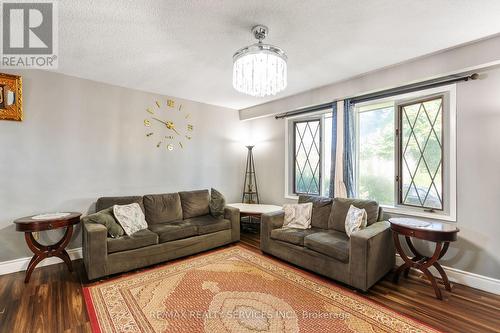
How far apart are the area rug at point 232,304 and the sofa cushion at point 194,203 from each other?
1101mm

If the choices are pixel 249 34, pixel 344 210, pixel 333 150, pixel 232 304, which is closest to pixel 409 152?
pixel 333 150

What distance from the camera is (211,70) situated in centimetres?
311

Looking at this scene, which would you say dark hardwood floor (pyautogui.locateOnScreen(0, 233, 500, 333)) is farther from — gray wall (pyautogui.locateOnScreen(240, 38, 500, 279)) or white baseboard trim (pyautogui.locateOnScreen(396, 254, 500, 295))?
gray wall (pyautogui.locateOnScreen(240, 38, 500, 279))

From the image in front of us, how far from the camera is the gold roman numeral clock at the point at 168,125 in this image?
13.3 ft

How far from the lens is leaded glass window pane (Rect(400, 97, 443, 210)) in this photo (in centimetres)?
291

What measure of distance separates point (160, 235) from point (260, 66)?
2.51m

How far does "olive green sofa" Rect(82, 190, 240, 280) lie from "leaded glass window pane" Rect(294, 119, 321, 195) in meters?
1.47

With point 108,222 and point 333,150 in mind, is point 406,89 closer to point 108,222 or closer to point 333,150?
point 333,150

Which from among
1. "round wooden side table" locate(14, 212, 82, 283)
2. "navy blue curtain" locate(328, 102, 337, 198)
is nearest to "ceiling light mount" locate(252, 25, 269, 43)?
"navy blue curtain" locate(328, 102, 337, 198)

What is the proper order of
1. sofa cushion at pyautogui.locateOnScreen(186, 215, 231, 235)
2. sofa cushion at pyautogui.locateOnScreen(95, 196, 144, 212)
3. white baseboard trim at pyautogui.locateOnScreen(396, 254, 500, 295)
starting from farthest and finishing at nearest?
sofa cushion at pyautogui.locateOnScreen(186, 215, 231, 235) < sofa cushion at pyautogui.locateOnScreen(95, 196, 144, 212) < white baseboard trim at pyautogui.locateOnScreen(396, 254, 500, 295)

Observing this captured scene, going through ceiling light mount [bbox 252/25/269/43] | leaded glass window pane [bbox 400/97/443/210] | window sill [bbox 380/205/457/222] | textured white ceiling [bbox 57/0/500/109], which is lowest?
window sill [bbox 380/205/457/222]

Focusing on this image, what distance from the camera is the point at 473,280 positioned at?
8.35 ft

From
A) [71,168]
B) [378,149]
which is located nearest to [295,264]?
[378,149]

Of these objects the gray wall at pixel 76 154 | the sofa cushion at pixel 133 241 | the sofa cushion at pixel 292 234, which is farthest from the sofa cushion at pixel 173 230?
the sofa cushion at pixel 292 234
